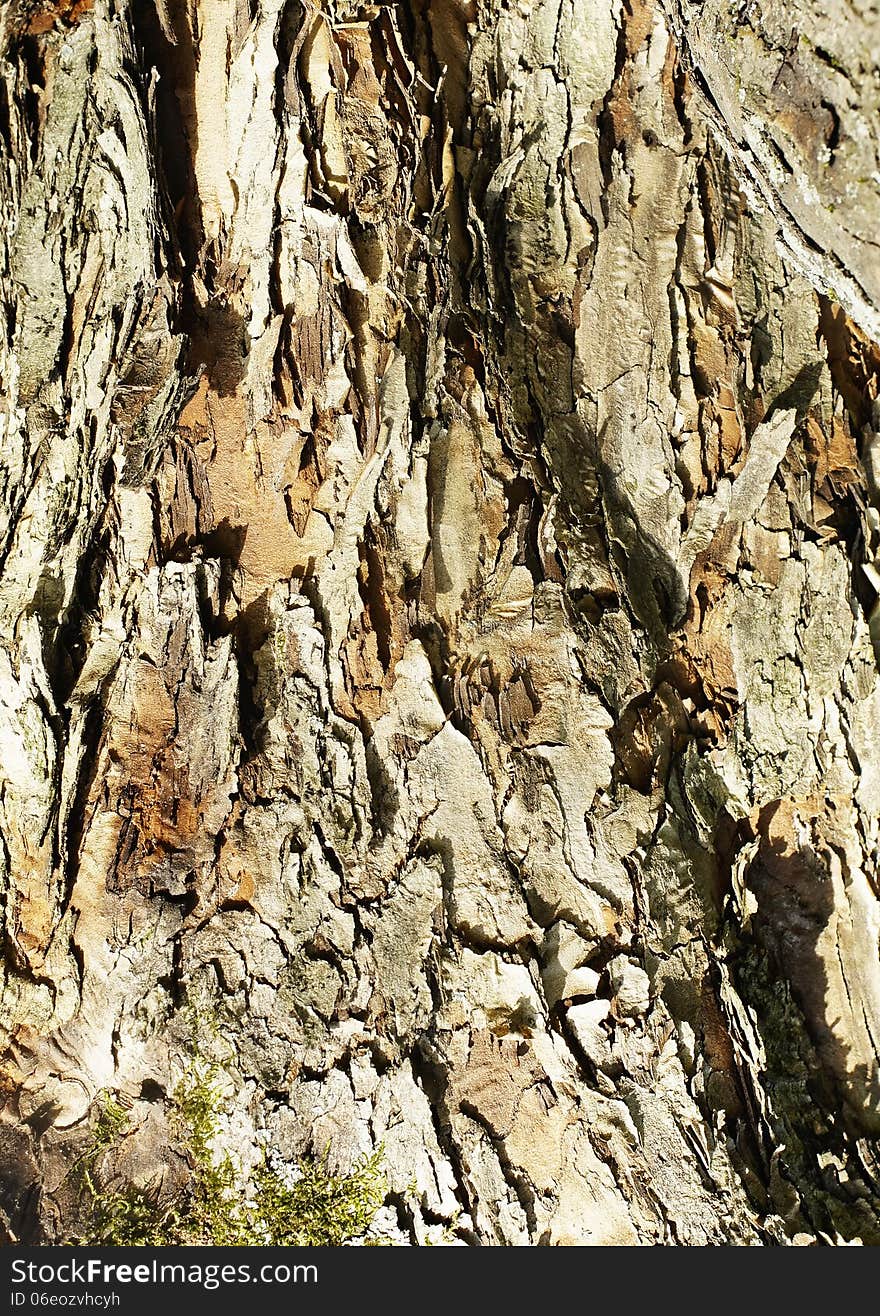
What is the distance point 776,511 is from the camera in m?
1.56

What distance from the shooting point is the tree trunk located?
1.35 m

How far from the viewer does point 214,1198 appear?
1377 millimetres

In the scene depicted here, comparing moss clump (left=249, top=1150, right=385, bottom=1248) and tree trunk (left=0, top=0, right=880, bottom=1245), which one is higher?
tree trunk (left=0, top=0, right=880, bottom=1245)

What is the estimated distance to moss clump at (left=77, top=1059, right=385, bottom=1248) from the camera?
135 centimetres

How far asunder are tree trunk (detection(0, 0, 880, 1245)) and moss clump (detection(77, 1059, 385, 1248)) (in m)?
0.02

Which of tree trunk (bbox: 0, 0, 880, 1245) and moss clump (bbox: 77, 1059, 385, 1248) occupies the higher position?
tree trunk (bbox: 0, 0, 880, 1245)

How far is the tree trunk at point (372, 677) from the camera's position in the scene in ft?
4.43

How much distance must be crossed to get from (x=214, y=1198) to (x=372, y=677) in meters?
0.76

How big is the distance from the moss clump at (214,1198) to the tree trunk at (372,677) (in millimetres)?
23

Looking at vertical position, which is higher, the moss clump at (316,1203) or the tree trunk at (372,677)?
the tree trunk at (372,677)

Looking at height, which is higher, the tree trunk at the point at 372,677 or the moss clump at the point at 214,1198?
the tree trunk at the point at 372,677

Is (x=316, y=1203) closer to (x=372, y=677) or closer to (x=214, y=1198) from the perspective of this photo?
(x=214, y=1198)

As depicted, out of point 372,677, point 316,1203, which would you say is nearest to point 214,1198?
point 316,1203

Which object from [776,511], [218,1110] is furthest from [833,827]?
[218,1110]
